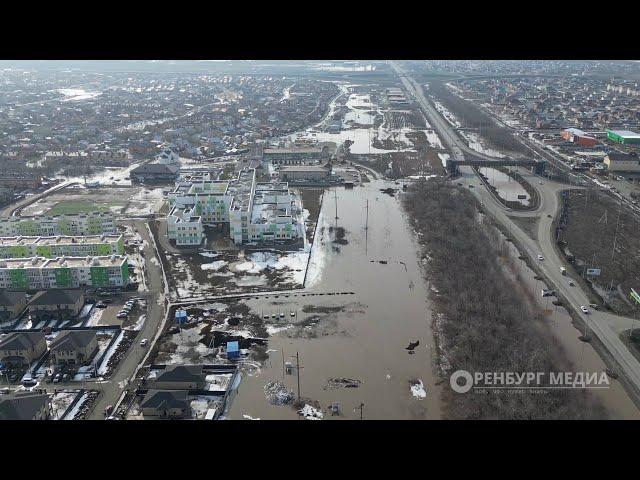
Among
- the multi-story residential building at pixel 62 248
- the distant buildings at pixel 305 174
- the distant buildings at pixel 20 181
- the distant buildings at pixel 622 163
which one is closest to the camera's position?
the multi-story residential building at pixel 62 248

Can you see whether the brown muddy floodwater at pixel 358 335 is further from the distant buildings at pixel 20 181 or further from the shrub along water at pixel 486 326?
the distant buildings at pixel 20 181

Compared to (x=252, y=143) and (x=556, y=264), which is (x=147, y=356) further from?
(x=252, y=143)

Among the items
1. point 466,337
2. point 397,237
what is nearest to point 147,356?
point 466,337

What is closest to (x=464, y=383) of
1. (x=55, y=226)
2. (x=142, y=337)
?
(x=142, y=337)

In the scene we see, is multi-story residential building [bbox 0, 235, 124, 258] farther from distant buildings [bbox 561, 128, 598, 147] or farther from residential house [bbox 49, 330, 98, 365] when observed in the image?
distant buildings [bbox 561, 128, 598, 147]

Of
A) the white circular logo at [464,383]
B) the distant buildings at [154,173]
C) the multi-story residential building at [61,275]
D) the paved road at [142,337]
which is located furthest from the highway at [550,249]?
the distant buildings at [154,173]

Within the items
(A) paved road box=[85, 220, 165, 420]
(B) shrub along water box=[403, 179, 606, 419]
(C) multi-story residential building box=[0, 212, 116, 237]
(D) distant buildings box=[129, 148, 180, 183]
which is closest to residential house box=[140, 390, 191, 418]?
(A) paved road box=[85, 220, 165, 420]
